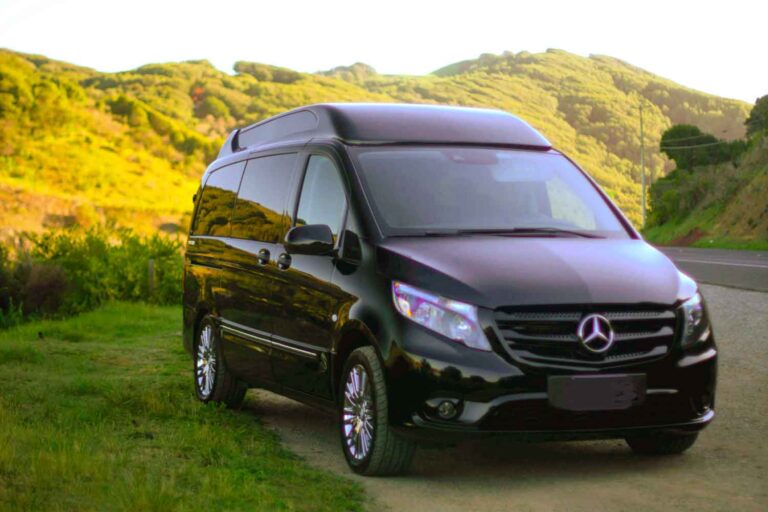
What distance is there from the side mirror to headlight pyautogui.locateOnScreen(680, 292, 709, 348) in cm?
202

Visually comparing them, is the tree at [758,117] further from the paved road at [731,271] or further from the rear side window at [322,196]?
the rear side window at [322,196]

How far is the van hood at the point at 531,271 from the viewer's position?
19.9 feet

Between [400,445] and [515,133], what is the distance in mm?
2502

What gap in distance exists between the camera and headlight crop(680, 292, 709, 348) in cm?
637

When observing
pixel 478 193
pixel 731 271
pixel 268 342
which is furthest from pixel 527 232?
pixel 731 271

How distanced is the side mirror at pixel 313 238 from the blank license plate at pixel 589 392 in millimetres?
1677

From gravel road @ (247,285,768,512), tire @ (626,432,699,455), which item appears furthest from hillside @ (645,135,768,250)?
tire @ (626,432,699,455)

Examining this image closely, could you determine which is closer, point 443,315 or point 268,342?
point 443,315

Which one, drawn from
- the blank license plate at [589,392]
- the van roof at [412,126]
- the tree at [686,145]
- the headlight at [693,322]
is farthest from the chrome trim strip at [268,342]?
the tree at [686,145]

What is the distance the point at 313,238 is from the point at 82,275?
16.8 meters

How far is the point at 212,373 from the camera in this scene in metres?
9.21

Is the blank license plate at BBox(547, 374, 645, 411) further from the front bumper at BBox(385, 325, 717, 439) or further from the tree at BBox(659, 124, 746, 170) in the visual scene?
the tree at BBox(659, 124, 746, 170)

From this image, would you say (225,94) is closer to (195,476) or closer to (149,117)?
(149,117)

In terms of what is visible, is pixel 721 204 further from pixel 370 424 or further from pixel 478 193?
pixel 370 424
